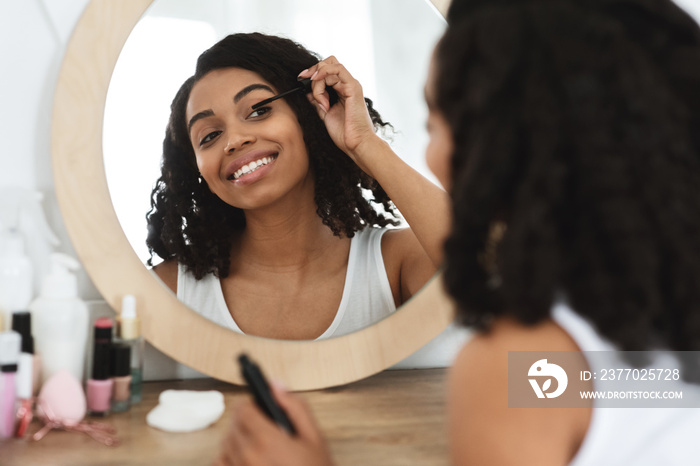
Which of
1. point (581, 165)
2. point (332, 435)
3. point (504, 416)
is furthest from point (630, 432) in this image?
point (332, 435)

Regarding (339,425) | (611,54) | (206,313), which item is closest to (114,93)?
(206,313)

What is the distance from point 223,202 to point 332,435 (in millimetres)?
316

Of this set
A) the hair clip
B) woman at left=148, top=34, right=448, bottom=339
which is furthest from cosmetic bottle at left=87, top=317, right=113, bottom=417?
the hair clip

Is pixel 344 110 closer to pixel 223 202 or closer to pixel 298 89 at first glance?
pixel 298 89

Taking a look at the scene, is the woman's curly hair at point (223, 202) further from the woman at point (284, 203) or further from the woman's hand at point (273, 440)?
the woman's hand at point (273, 440)

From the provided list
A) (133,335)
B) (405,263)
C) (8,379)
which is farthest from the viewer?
(405,263)

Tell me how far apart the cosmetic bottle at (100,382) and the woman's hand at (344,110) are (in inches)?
14.9

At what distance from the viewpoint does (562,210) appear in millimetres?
410

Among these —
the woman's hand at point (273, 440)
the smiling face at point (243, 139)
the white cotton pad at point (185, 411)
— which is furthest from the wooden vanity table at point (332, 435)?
the smiling face at point (243, 139)

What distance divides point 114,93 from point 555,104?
56 centimetres

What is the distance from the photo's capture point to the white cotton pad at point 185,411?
679 mm

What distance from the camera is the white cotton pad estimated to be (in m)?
0.68

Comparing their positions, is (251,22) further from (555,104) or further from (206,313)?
(555,104)

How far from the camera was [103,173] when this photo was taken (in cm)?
76
